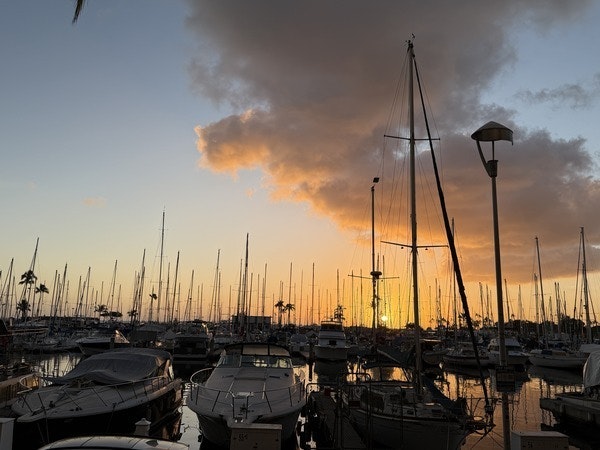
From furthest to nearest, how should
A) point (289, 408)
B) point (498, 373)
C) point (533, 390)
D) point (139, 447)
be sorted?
point (533, 390) < point (289, 408) < point (498, 373) < point (139, 447)

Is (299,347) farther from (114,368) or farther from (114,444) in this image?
(114,444)

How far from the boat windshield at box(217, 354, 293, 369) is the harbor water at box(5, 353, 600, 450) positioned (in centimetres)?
189

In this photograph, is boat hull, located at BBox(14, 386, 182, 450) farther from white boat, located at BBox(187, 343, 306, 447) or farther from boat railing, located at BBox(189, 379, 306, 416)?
boat railing, located at BBox(189, 379, 306, 416)

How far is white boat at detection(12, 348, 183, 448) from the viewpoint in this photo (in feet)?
59.0

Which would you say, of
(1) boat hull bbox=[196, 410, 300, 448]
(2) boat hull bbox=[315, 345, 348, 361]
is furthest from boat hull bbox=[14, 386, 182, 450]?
(2) boat hull bbox=[315, 345, 348, 361]

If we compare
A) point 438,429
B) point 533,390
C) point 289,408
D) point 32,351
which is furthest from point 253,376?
point 32,351

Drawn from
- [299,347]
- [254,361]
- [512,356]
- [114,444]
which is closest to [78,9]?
[114,444]

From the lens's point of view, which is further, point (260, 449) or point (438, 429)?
point (438, 429)

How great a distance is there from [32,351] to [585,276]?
7249cm

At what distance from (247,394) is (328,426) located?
192 inches

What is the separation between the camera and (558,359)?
59031mm

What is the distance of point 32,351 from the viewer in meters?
61.0

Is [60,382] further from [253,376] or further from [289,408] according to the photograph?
[289,408]

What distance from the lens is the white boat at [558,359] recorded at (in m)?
57.8
